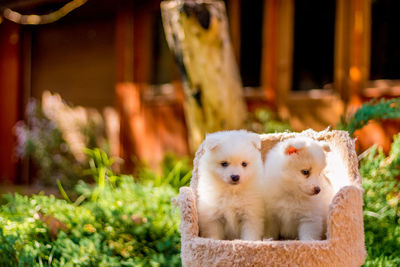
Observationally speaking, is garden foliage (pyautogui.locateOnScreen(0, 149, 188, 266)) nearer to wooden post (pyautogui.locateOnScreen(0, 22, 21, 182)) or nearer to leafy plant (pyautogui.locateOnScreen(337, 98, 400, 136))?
leafy plant (pyautogui.locateOnScreen(337, 98, 400, 136))

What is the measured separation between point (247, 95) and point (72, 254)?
15.3 ft

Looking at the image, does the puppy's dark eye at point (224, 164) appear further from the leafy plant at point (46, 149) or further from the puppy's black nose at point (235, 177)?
the leafy plant at point (46, 149)

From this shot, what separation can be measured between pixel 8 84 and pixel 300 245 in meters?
10.3

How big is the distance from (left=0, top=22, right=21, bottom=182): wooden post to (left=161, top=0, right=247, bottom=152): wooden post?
22.8 feet

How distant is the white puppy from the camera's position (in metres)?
2.39

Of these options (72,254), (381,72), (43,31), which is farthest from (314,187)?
(43,31)

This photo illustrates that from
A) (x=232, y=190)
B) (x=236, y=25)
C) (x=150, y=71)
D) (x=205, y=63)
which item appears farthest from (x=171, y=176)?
(x=150, y=71)

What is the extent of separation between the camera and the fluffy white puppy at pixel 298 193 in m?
2.32

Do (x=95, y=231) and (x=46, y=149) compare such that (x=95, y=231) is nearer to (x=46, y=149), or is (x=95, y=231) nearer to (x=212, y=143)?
(x=212, y=143)

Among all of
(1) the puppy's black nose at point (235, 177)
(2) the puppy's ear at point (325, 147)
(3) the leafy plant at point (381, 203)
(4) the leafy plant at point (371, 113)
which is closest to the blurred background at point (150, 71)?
(3) the leafy plant at point (381, 203)

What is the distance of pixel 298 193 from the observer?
2402 millimetres

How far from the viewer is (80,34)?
34.7ft

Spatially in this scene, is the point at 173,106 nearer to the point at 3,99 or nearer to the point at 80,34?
the point at 80,34

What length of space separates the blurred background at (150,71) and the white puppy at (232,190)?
4170mm
